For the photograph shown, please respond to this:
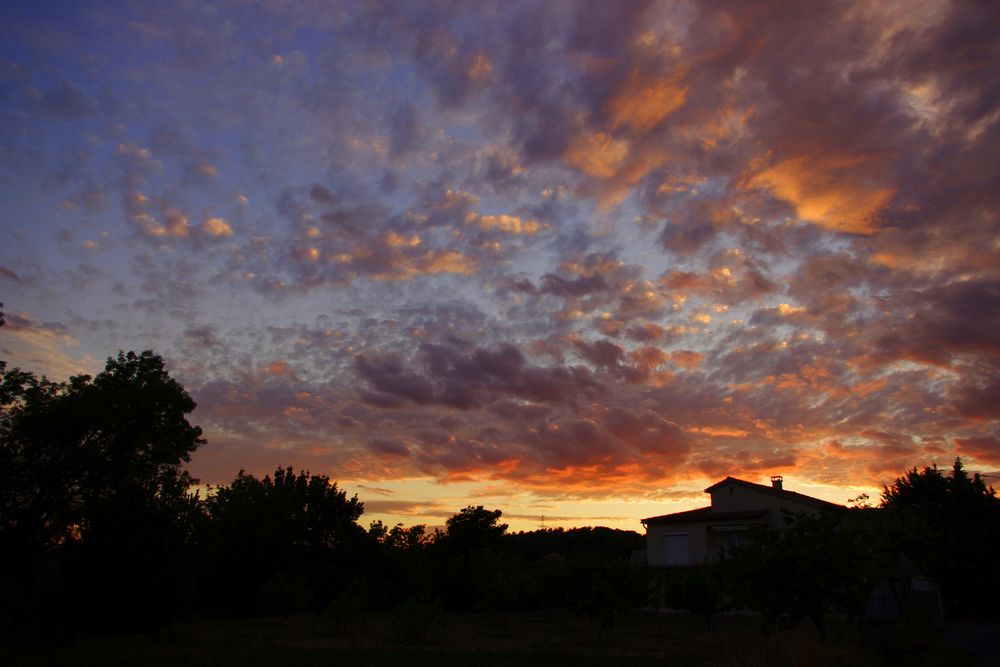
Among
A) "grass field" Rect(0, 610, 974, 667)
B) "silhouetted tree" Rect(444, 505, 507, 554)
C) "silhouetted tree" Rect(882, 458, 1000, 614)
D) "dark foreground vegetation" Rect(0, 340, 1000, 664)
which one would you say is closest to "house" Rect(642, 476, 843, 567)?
"dark foreground vegetation" Rect(0, 340, 1000, 664)

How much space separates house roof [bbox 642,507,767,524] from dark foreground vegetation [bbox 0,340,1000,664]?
4104 mm

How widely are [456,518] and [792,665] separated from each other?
5159 centimetres

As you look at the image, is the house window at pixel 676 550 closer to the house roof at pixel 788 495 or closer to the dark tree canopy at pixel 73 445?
the house roof at pixel 788 495

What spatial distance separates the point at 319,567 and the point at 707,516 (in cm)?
3111

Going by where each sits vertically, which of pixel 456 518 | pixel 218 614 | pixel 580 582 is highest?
pixel 456 518

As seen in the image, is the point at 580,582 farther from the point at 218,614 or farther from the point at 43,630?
the point at 218,614

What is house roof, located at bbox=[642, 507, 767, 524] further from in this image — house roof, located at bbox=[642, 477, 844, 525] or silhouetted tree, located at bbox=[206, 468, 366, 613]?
silhouetted tree, located at bbox=[206, 468, 366, 613]

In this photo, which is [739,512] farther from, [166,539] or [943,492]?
[166,539]

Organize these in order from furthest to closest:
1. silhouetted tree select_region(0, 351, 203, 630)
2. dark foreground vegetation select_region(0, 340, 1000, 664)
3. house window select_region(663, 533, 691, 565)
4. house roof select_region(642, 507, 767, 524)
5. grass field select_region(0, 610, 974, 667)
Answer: house window select_region(663, 533, 691, 565) → house roof select_region(642, 507, 767, 524) → silhouetted tree select_region(0, 351, 203, 630) → dark foreground vegetation select_region(0, 340, 1000, 664) → grass field select_region(0, 610, 974, 667)

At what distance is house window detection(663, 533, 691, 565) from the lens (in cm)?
4481

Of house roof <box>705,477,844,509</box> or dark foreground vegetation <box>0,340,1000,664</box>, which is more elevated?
house roof <box>705,477,844,509</box>

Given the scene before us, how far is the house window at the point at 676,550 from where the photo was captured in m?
→ 44.8

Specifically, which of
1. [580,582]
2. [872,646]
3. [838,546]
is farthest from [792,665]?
[580,582]

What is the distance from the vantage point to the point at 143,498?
2547cm
